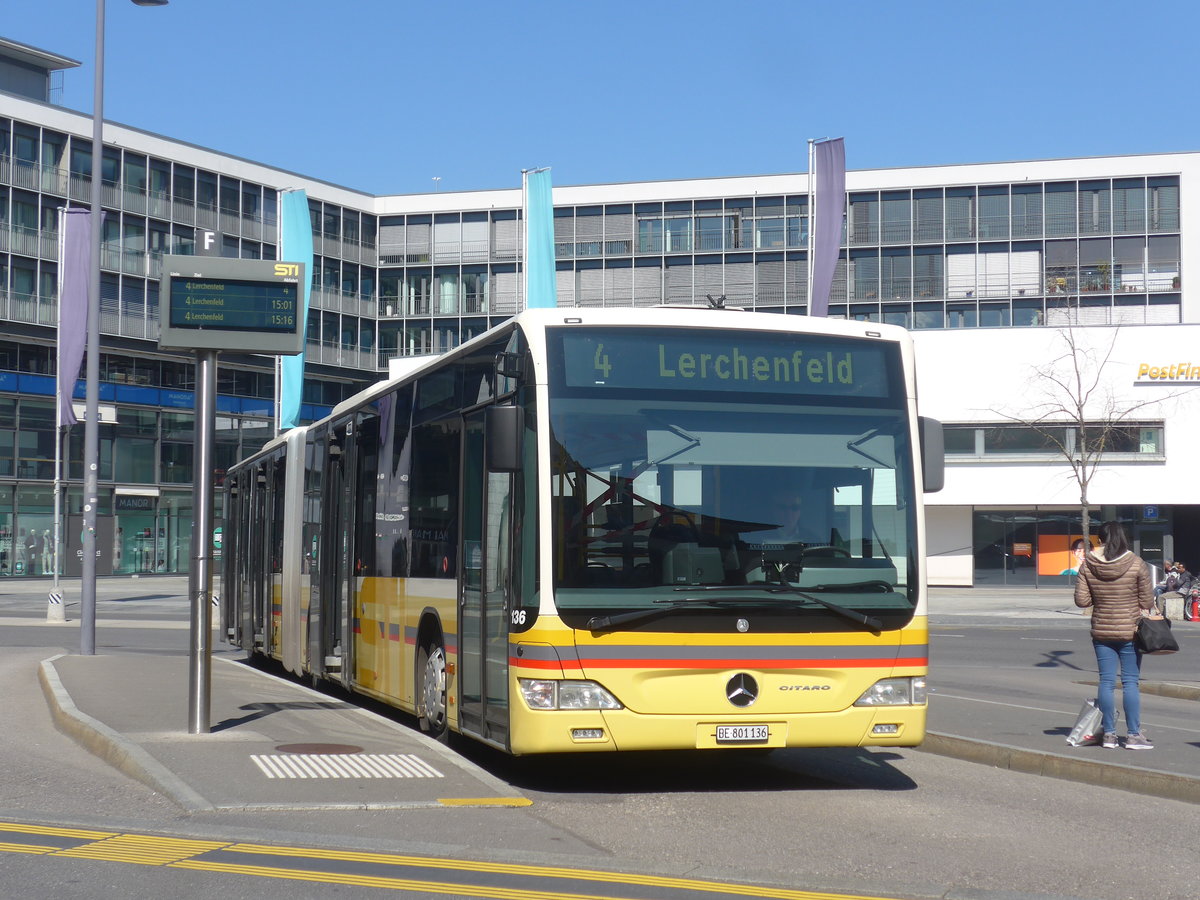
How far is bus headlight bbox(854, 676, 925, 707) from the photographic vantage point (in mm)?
9242

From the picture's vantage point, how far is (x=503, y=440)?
877cm

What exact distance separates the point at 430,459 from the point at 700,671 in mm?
3405

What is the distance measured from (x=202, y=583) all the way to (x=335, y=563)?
3983 millimetres

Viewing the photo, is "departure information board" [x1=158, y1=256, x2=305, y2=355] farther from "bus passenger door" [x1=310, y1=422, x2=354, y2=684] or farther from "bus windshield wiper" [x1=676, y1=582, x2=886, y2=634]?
"bus windshield wiper" [x1=676, y1=582, x2=886, y2=634]

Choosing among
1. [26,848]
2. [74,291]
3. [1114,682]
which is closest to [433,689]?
[26,848]

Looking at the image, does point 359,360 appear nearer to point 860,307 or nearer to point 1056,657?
point 860,307

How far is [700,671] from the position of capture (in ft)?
29.3

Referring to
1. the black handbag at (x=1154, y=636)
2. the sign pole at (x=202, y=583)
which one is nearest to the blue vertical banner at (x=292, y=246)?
the sign pole at (x=202, y=583)

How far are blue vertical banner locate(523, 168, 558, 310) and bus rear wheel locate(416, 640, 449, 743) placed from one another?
24.1m

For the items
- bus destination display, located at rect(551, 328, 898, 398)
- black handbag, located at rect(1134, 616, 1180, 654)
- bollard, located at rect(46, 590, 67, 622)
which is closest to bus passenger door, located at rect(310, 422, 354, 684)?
bus destination display, located at rect(551, 328, 898, 398)

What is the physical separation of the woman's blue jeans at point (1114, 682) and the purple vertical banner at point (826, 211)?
73.5ft

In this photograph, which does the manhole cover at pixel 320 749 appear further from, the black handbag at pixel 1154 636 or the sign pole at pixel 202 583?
the black handbag at pixel 1154 636

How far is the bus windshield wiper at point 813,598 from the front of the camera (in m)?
9.02

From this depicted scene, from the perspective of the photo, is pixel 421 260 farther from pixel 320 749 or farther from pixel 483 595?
pixel 483 595
